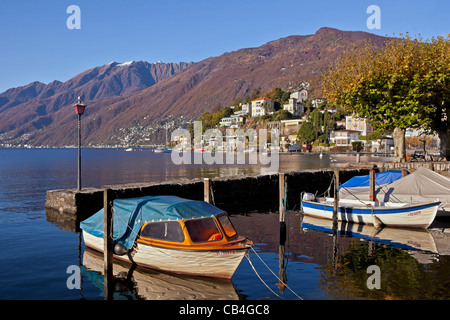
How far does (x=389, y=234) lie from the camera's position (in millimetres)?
21938

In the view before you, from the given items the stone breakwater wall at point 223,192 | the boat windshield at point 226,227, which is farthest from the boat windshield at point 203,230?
the stone breakwater wall at point 223,192

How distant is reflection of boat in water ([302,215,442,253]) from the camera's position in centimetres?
1943

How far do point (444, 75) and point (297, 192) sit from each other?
19404mm

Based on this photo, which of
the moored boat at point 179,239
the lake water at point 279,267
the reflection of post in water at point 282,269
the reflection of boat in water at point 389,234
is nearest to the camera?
the lake water at point 279,267

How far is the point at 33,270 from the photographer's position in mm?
15500

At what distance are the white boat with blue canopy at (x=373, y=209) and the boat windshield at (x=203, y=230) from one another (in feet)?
42.6

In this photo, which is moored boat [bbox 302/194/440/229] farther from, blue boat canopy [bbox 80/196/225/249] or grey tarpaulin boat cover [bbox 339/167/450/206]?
blue boat canopy [bbox 80/196/225/249]

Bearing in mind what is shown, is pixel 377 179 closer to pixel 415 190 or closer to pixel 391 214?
pixel 415 190

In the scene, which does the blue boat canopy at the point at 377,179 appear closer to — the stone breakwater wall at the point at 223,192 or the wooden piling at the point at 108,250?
the stone breakwater wall at the point at 223,192

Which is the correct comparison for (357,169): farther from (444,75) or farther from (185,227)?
(185,227)

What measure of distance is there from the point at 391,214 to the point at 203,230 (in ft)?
45.2

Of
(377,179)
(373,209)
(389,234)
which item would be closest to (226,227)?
(389,234)

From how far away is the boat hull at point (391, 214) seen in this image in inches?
874

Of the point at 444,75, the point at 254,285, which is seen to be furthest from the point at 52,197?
the point at 444,75
